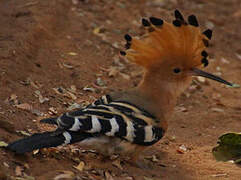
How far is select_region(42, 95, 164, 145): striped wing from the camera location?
3.78m

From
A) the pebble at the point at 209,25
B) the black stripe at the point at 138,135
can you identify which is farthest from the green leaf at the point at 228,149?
the pebble at the point at 209,25

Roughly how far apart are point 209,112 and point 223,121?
266 mm

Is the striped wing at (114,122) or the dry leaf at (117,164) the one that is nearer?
the striped wing at (114,122)

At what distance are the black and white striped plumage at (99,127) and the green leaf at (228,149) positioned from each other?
2.55 feet

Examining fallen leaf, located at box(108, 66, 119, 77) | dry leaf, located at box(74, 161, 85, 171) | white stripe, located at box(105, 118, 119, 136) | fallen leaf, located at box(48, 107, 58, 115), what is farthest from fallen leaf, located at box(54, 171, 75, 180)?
fallen leaf, located at box(108, 66, 119, 77)

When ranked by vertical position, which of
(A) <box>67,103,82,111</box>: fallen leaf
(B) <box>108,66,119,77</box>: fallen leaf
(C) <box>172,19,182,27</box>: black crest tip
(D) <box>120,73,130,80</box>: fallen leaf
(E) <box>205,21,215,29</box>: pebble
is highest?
(C) <box>172,19,182,27</box>: black crest tip

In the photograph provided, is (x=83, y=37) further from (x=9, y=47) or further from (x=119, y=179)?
(x=119, y=179)

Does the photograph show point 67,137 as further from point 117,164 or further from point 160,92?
point 160,92

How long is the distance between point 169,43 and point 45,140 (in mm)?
1562

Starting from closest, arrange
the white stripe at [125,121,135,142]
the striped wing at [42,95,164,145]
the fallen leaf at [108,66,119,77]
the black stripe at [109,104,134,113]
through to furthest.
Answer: the striped wing at [42,95,164,145] < the white stripe at [125,121,135,142] < the black stripe at [109,104,134,113] < the fallen leaf at [108,66,119,77]

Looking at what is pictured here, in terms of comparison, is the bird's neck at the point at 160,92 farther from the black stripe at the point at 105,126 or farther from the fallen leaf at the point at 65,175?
the fallen leaf at the point at 65,175

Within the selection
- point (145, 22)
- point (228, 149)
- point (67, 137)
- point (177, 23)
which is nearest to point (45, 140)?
point (67, 137)

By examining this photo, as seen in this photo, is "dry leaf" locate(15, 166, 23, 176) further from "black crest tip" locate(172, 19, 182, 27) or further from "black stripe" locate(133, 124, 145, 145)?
"black crest tip" locate(172, 19, 182, 27)

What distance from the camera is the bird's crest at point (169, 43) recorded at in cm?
457
